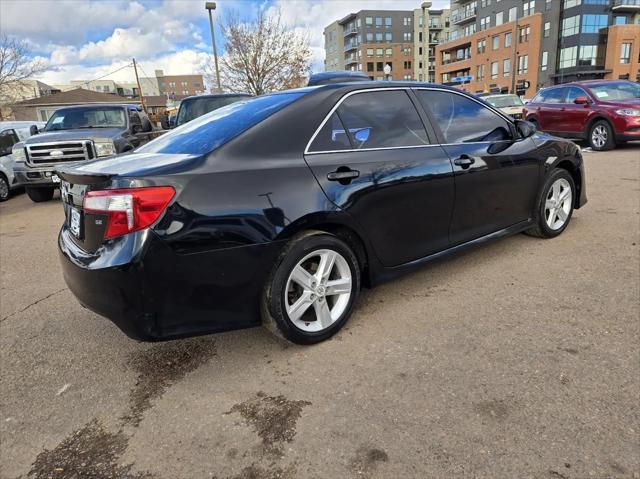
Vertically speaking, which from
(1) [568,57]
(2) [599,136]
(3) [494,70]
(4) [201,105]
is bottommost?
(2) [599,136]

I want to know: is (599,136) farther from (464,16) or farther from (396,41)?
(396,41)

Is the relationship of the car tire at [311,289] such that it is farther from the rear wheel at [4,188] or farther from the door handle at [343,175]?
the rear wheel at [4,188]

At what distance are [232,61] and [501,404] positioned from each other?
24128mm

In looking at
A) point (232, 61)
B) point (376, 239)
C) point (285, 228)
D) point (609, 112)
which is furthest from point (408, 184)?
point (232, 61)

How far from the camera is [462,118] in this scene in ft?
13.1

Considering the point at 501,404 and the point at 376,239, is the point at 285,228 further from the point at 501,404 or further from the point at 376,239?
the point at 501,404

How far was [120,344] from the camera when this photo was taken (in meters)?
3.27

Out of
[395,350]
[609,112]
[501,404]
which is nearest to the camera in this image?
[501,404]

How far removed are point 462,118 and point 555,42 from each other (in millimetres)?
61731

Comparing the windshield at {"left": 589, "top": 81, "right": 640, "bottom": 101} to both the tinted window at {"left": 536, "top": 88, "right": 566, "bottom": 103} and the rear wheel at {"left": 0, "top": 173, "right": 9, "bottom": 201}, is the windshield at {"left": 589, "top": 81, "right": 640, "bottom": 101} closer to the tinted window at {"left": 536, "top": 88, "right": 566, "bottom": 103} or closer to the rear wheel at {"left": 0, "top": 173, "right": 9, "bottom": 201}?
the tinted window at {"left": 536, "top": 88, "right": 566, "bottom": 103}

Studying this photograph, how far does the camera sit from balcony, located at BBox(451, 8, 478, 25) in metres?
70.8

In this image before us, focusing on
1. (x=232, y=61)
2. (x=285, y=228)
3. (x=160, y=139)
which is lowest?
(x=285, y=228)

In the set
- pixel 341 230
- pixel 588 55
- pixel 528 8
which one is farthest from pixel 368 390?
pixel 528 8

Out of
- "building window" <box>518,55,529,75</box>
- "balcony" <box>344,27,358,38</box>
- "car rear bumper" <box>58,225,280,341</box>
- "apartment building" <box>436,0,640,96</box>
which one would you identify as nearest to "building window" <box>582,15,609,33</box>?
"apartment building" <box>436,0,640,96</box>
